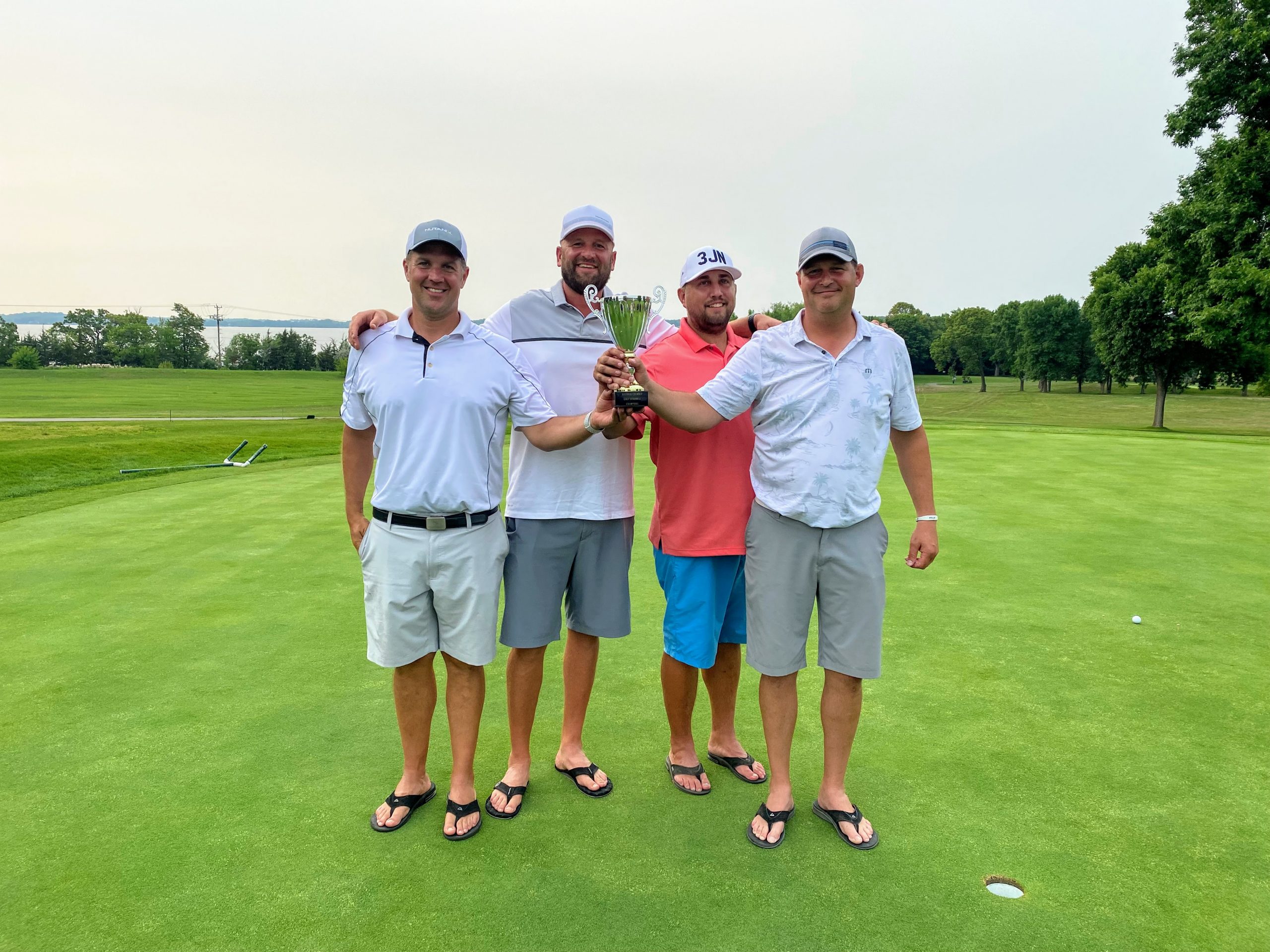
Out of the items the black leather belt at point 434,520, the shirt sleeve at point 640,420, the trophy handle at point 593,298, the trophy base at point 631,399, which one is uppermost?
the trophy handle at point 593,298

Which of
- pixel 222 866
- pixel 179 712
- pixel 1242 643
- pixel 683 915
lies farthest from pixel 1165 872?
pixel 179 712

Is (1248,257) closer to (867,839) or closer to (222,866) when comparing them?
(867,839)

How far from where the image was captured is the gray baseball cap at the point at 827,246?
264 cm

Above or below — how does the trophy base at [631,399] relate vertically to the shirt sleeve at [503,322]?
below

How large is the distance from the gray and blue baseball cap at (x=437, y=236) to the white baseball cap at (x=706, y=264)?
0.81 meters

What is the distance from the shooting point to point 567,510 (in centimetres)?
299

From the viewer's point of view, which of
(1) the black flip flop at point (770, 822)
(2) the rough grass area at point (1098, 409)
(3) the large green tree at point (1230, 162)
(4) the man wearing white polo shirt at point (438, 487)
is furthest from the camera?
(2) the rough grass area at point (1098, 409)

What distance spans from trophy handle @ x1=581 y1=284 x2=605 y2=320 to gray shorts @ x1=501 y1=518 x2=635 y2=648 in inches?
30.3

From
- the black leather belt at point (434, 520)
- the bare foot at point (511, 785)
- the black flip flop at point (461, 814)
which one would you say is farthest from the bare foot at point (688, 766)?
the black leather belt at point (434, 520)

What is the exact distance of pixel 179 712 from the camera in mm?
3322

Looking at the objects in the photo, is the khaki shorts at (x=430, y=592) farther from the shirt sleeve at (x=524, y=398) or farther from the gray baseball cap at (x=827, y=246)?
the gray baseball cap at (x=827, y=246)

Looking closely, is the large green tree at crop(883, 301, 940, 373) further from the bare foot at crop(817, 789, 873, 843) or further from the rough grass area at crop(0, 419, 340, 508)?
the bare foot at crop(817, 789, 873, 843)

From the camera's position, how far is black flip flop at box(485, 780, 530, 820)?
269cm

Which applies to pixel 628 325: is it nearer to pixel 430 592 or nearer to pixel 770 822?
pixel 430 592
